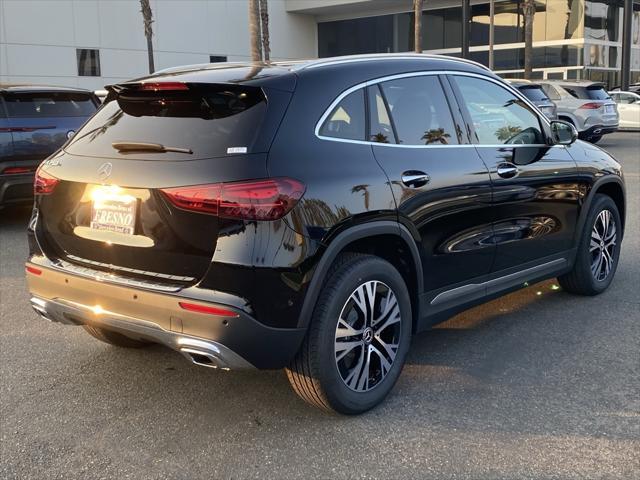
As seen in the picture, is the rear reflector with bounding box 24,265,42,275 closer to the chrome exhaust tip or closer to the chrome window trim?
the chrome exhaust tip

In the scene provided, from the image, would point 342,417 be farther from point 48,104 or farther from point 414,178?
point 48,104

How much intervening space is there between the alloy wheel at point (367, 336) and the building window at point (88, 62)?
30301 mm

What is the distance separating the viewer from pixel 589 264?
5.41 meters

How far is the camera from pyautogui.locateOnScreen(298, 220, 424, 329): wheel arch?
10.4 ft

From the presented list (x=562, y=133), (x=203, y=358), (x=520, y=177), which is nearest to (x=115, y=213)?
(x=203, y=358)

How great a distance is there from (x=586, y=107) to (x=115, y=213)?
17.9 meters

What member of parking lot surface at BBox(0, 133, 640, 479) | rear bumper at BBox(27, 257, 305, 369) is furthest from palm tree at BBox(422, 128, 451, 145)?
rear bumper at BBox(27, 257, 305, 369)

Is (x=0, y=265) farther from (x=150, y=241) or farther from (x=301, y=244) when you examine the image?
(x=301, y=244)

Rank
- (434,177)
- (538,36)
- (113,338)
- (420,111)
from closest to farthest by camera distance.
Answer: (434,177) < (420,111) < (113,338) < (538,36)

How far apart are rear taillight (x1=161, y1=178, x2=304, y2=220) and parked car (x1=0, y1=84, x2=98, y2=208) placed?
5944mm

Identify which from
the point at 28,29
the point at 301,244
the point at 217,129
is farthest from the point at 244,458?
the point at 28,29

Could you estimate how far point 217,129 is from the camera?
3240 mm

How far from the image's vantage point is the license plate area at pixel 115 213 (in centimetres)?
327

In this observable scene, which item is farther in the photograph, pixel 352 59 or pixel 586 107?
pixel 586 107
